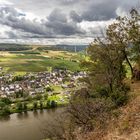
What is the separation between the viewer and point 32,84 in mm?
168250

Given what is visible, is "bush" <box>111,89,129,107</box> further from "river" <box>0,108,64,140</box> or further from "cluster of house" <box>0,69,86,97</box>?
"cluster of house" <box>0,69,86,97</box>

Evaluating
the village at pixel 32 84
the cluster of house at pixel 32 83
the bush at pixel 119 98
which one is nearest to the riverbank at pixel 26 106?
the village at pixel 32 84

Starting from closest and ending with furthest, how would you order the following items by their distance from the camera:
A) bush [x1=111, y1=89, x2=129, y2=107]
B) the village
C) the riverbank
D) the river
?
bush [x1=111, y1=89, x2=129, y2=107]
the river
the riverbank
the village

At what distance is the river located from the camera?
6838cm

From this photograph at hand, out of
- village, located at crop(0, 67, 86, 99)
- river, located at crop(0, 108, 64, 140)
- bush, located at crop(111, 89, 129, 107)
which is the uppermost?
bush, located at crop(111, 89, 129, 107)

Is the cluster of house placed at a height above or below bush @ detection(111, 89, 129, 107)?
below

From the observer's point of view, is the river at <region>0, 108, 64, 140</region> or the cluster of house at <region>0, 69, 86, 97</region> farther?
the cluster of house at <region>0, 69, 86, 97</region>

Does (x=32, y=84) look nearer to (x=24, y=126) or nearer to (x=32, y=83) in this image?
(x=32, y=83)

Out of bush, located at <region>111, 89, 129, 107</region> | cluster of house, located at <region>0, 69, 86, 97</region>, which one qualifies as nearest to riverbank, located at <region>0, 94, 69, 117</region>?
cluster of house, located at <region>0, 69, 86, 97</region>

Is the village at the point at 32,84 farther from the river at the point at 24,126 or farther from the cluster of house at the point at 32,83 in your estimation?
the river at the point at 24,126

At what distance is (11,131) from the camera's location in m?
75.4

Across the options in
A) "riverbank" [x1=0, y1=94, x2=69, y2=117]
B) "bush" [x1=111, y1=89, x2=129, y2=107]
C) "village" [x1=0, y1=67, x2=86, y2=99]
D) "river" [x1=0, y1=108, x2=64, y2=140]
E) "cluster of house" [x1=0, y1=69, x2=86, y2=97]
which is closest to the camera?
"bush" [x1=111, y1=89, x2=129, y2=107]

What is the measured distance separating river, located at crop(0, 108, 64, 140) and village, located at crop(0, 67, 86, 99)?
3760 cm

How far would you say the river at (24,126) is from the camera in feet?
224
